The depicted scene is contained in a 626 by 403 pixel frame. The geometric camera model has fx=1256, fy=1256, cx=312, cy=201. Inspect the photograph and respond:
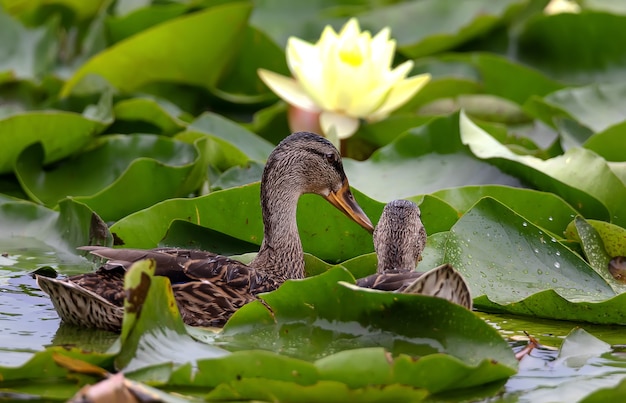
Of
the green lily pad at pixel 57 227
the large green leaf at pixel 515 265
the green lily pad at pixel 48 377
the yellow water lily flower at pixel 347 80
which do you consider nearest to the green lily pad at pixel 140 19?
the yellow water lily flower at pixel 347 80

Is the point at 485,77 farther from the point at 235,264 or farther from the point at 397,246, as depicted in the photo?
the point at 235,264

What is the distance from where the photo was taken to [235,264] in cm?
538

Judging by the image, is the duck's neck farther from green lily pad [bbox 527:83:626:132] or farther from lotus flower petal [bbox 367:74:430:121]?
green lily pad [bbox 527:83:626:132]

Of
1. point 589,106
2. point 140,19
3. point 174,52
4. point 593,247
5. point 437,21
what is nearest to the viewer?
point 593,247

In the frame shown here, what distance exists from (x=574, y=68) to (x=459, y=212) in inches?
145

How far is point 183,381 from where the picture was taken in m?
4.05

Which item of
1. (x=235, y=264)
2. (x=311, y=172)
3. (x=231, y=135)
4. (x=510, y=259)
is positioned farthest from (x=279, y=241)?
(x=231, y=135)

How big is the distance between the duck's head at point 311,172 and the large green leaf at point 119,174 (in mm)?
623

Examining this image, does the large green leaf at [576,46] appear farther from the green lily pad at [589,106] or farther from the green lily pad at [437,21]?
the green lily pad at [589,106]

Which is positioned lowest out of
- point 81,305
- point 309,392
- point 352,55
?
point 309,392

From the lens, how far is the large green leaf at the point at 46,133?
21.6ft

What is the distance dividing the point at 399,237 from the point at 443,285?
0.87 m

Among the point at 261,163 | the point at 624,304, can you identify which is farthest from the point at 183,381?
the point at 261,163

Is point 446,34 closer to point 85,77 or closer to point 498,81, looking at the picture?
point 498,81
